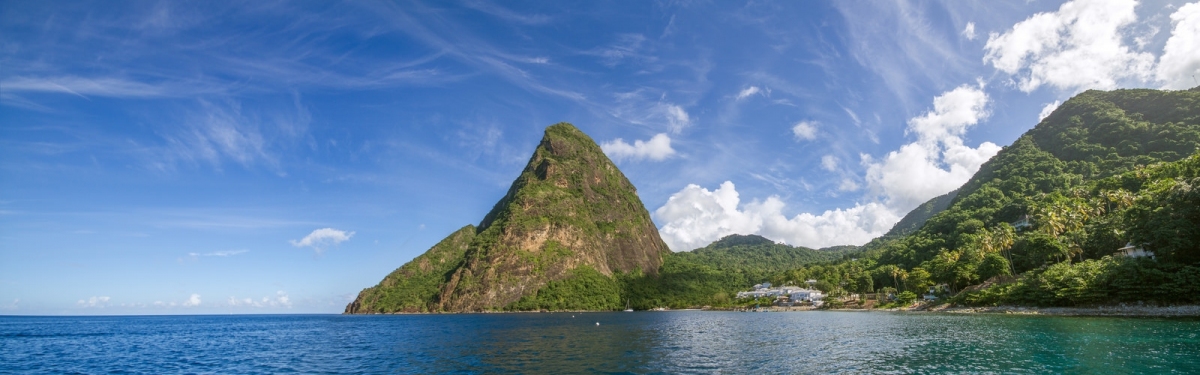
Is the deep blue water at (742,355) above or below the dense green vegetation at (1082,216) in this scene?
below

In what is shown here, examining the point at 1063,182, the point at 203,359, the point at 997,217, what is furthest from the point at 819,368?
the point at 1063,182

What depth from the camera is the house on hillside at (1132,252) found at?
6211 centimetres

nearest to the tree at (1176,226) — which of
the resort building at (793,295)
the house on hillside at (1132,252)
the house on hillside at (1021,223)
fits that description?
the house on hillside at (1132,252)

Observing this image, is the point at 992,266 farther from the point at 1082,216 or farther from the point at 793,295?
the point at 793,295

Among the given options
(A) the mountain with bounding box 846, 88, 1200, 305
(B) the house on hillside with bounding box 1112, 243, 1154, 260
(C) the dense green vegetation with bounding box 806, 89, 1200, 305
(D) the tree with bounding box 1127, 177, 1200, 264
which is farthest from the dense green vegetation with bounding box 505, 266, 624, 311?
(D) the tree with bounding box 1127, 177, 1200, 264

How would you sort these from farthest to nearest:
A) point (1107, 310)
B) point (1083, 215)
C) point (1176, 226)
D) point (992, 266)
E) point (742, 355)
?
point (1083, 215) → point (992, 266) → point (1107, 310) → point (1176, 226) → point (742, 355)

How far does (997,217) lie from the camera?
132 m

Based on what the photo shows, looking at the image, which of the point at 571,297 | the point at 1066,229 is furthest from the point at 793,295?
the point at 1066,229

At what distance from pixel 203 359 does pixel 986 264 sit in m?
106

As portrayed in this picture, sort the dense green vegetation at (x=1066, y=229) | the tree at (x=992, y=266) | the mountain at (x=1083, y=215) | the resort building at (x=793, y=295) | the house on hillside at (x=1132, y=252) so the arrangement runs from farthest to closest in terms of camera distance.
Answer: the resort building at (x=793, y=295) → the tree at (x=992, y=266) → the house on hillside at (x=1132, y=252) → the dense green vegetation at (x=1066, y=229) → the mountain at (x=1083, y=215)

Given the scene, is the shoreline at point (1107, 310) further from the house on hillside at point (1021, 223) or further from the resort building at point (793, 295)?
the resort building at point (793, 295)

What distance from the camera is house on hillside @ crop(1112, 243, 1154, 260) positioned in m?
62.1

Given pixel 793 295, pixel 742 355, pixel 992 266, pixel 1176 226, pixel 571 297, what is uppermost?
pixel 1176 226

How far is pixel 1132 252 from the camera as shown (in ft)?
215
